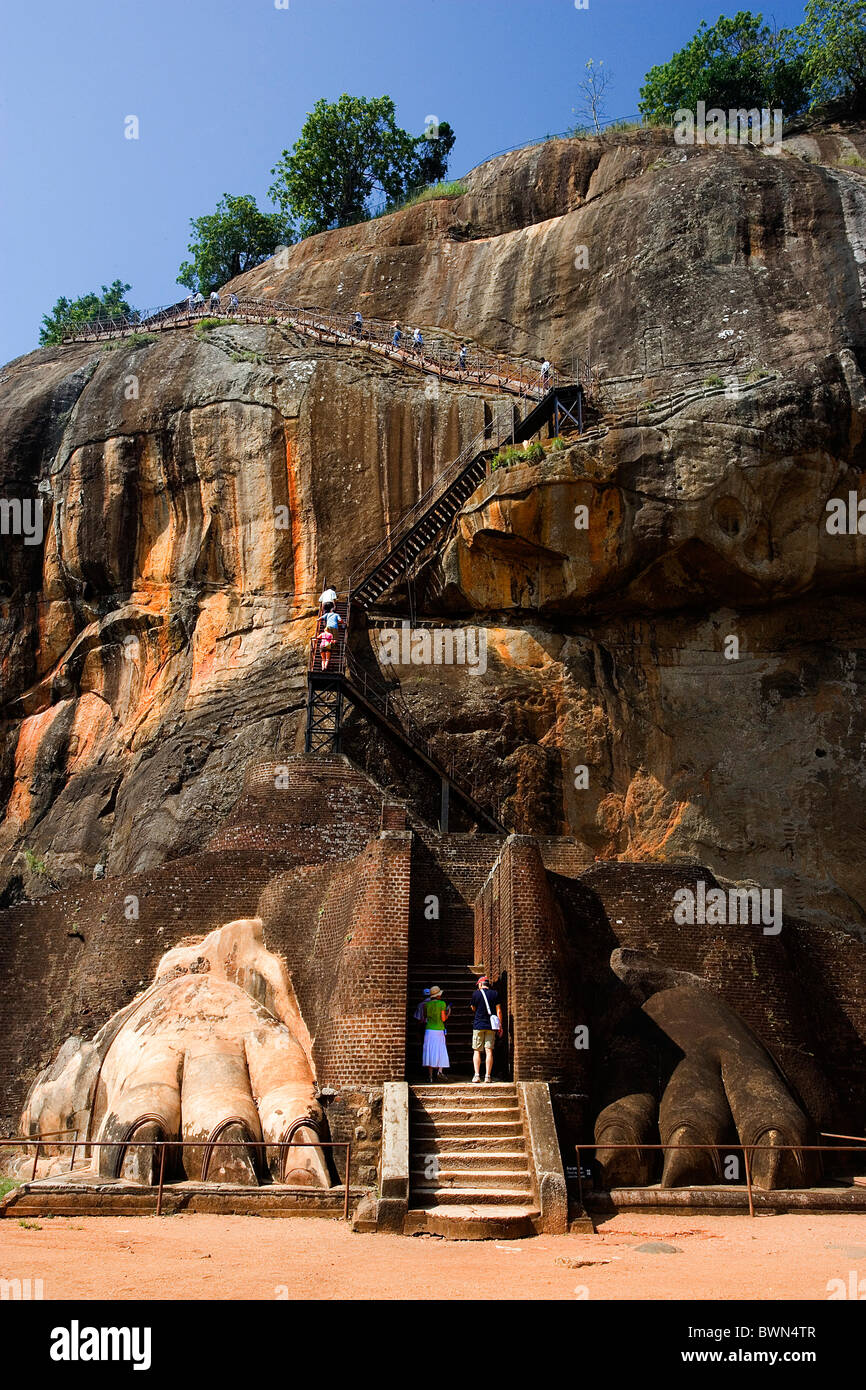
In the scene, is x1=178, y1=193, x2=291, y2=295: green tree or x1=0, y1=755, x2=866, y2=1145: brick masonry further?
x1=178, y1=193, x2=291, y2=295: green tree

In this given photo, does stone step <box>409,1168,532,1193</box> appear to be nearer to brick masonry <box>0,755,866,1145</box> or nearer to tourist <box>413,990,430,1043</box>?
brick masonry <box>0,755,866,1145</box>

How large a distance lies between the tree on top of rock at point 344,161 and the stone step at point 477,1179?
43824 mm

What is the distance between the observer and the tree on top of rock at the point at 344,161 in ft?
161

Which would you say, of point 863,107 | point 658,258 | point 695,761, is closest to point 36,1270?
point 695,761

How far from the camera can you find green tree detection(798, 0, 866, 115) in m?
39.0

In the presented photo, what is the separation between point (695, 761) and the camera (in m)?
26.2

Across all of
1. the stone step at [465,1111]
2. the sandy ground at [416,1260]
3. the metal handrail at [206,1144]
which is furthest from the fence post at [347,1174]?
the stone step at [465,1111]

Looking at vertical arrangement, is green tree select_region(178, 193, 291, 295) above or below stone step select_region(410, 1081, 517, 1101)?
above

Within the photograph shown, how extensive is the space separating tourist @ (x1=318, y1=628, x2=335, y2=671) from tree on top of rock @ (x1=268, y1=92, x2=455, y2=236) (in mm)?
29187

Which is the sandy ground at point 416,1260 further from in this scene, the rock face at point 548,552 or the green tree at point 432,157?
the green tree at point 432,157

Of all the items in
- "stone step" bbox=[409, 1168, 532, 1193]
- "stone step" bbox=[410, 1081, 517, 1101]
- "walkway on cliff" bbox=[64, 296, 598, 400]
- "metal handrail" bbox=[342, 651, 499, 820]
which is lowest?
"stone step" bbox=[409, 1168, 532, 1193]

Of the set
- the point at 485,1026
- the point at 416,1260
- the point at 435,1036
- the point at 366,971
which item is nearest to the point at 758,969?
the point at 485,1026

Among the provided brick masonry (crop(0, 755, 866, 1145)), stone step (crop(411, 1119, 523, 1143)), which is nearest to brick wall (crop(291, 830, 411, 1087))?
brick masonry (crop(0, 755, 866, 1145))

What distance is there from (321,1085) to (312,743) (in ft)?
37.6
